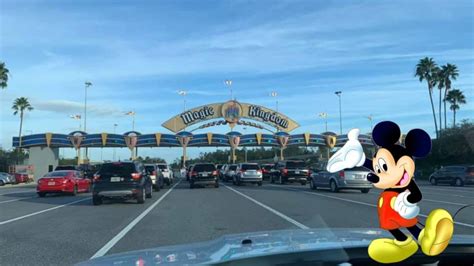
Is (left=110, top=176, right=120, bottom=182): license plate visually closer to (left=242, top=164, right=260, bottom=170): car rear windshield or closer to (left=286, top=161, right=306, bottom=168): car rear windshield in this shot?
(left=242, top=164, right=260, bottom=170): car rear windshield

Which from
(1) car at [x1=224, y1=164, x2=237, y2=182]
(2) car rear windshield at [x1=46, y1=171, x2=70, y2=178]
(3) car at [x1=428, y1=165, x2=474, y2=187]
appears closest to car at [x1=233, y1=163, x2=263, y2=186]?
(1) car at [x1=224, y1=164, x2=237, y2=182]

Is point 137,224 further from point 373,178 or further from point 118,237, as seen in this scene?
point 373,178

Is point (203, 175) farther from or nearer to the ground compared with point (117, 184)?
farther from the ground

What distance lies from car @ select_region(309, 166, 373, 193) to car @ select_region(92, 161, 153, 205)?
28.8 feet

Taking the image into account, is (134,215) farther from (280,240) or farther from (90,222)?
(280,240)

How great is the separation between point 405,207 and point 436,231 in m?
0.20

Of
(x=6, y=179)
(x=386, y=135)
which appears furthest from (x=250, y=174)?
(x=386, y=135)

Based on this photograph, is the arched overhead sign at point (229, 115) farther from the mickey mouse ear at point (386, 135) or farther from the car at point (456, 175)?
the mickey mouse ear at point (386, 135)

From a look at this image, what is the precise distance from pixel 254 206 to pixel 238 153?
137 m

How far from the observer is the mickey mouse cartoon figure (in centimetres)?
257

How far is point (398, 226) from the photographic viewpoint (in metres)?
2.61

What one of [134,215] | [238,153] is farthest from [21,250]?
[238,153]

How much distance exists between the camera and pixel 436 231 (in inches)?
101

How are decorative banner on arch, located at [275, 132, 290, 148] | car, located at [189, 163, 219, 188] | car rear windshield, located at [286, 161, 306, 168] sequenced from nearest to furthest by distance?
car, located at [189, 163, 219, 188]
car rear windshield, located at [286, 161, 306, 168]
decorative banner on arch, located at [275, 132, 290, 148]
